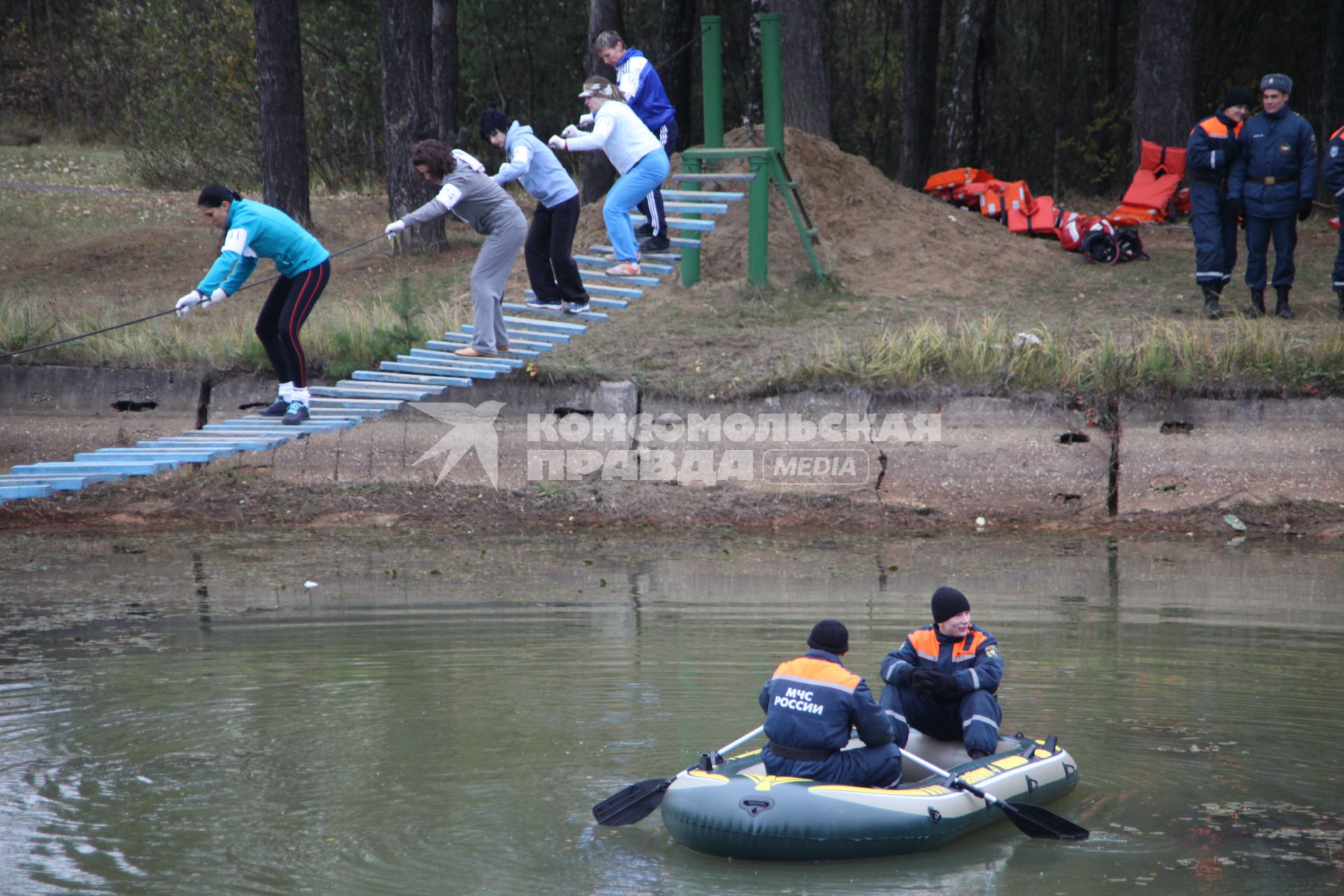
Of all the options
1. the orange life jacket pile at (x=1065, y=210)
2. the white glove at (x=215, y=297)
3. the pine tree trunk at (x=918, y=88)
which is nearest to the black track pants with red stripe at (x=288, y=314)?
the white glove at (x=215, y=297)

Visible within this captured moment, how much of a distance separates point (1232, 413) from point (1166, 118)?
6017 millimetres

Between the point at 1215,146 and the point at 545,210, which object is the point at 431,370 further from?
the point at 1215,146

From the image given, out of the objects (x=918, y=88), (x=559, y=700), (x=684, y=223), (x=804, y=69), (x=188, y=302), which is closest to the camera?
(x=559, y=700)

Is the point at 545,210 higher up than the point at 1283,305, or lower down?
higher up

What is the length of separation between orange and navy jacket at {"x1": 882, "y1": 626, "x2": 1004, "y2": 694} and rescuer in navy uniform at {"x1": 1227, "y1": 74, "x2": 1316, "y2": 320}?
8.03 metres

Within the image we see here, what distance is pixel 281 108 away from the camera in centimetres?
1741

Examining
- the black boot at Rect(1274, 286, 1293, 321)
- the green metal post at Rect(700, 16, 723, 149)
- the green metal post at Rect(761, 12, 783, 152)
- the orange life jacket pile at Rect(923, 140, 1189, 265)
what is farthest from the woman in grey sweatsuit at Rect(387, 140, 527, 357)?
the orange life jacket pile at Rect(923, 140, 1189, 265)

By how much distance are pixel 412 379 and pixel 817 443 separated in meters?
3.78

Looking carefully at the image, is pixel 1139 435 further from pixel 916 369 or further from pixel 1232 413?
pixel 916 369

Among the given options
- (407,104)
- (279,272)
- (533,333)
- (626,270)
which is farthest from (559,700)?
(407,104)

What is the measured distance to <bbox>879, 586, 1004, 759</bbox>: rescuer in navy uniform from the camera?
666cm

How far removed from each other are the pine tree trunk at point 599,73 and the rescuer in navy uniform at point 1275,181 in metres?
7.75

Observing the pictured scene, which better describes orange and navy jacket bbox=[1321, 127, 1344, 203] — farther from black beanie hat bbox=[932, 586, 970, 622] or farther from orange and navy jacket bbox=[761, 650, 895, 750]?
orange and navy jacket bbox=[761, 650, 895, 750]

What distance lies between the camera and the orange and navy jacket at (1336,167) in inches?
511
